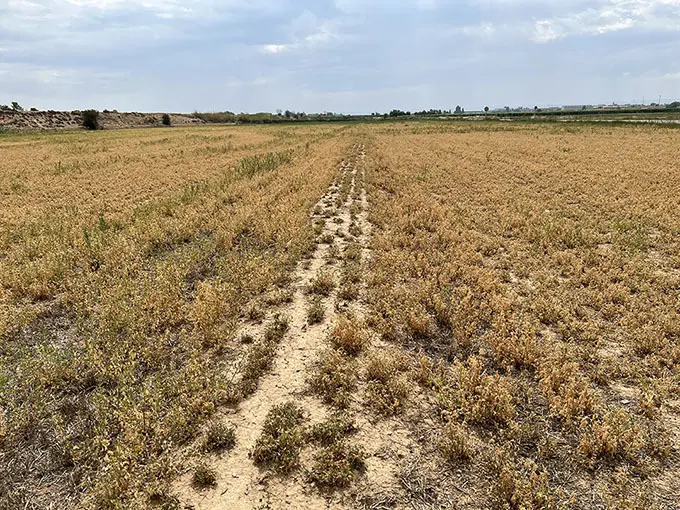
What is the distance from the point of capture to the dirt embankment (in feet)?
280

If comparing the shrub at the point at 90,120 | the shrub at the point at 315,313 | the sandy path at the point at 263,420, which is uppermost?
the shrub at the point at 90,120

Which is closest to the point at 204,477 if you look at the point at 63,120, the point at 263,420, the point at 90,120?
the point at 263,420

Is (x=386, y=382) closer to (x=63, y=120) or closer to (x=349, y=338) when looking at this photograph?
(x=349, y=338)

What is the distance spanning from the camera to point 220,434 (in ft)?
14.7

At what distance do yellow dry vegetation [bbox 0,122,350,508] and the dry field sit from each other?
36mm

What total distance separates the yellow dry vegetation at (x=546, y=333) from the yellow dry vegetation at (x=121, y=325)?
296cm

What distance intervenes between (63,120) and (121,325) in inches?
4521

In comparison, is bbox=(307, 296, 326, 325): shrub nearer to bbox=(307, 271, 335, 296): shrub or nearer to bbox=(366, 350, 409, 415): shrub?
bbox=(307, 271, 335, 296): shrub

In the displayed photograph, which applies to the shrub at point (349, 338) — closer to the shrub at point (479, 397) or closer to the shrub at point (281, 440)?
the shrub at point (479, 397)

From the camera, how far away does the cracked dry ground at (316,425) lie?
3.90 m

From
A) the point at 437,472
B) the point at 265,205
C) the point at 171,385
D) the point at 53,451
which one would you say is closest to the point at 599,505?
the point at 437,472

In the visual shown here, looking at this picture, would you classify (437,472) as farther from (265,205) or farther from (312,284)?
→ (265,205)

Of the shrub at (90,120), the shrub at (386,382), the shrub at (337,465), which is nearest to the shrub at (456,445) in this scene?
the shrub at (386,382)

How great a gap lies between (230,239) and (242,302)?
3.50 metres
